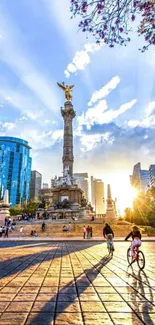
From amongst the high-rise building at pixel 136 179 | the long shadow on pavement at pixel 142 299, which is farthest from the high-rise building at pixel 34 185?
the long shadow on pavement at pixel 142 299

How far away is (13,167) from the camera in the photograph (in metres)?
92.2

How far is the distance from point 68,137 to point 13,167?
1942 inches

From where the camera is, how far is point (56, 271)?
648 cm

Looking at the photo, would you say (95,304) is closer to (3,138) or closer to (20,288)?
(20,288)

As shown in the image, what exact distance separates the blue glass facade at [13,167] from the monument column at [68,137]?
4586cm

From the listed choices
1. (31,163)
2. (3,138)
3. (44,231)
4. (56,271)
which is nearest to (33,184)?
(31,163)

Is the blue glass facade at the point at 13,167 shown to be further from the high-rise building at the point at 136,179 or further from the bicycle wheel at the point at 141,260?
the bicycle wheel at the point at 141,260

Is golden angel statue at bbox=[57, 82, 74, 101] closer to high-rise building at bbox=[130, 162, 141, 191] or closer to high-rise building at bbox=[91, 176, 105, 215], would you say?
high-rise building at bbox=[91, 176, 105, 215]

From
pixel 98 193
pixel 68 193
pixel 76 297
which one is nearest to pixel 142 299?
pixel 76 297

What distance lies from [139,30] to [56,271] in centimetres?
626

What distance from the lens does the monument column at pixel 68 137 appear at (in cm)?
4697

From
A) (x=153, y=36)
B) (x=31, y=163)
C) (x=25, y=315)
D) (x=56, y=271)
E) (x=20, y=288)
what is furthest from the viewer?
(x=31, y=163)

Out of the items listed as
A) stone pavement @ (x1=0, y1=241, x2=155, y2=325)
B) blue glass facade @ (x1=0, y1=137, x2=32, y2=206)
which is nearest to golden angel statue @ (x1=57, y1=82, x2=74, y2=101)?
blue glass facade @ (x1=0, y1=137, x2=32, y2=206)

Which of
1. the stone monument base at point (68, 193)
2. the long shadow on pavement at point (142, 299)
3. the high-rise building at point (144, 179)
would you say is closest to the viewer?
the long shadow on pavement at point (142, 299)
